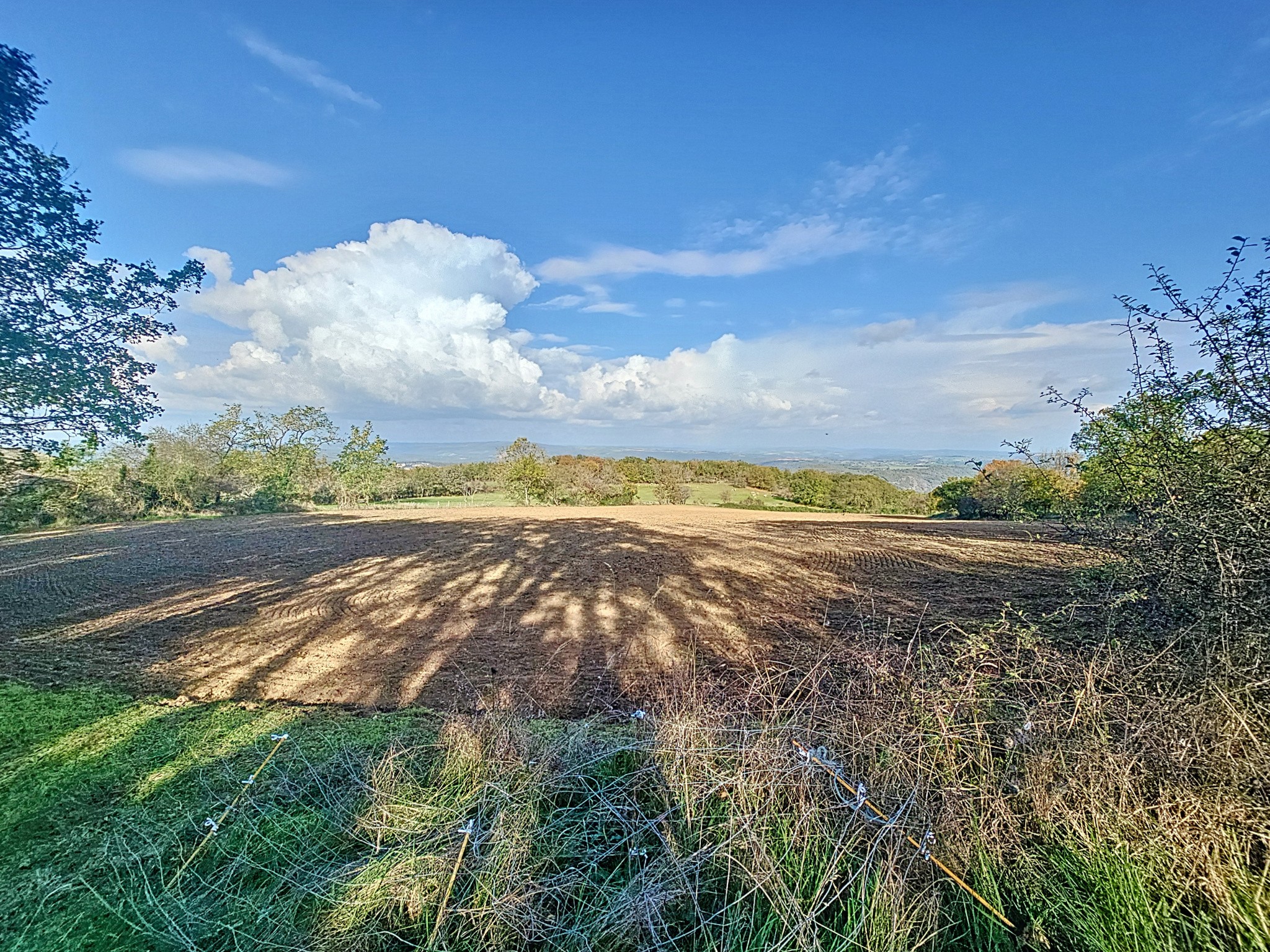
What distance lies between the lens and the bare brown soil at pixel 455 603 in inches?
180

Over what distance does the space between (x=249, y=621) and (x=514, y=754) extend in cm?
566

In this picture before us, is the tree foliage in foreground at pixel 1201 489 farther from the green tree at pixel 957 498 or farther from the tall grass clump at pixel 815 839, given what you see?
the green tree at pixel 957 498

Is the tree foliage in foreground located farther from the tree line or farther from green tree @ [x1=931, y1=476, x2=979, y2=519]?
green tree @ [x1=931, y1=476, x2=979, y2=519]

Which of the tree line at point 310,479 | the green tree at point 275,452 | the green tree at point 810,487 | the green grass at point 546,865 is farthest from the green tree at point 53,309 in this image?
the green tree at point 810,487

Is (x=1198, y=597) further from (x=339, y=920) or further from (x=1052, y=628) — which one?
(x=339, y=920)

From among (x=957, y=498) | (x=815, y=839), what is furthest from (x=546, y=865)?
(x=957, y=498)

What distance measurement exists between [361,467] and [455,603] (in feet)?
81.9

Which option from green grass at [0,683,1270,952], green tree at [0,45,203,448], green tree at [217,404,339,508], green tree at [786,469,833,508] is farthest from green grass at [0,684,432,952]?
green tree at [786,469,833,508]

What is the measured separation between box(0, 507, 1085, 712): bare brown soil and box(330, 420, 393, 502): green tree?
44.1ft

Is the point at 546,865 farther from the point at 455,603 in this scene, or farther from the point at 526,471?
the point at 526,471

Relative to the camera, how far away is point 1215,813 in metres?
1.79

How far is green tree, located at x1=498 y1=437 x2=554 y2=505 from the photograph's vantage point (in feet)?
108

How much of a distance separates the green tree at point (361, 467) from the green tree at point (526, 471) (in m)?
7.49

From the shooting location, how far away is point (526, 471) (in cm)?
3272
